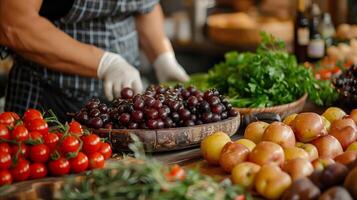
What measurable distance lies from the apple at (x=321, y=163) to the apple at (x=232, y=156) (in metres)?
0.22

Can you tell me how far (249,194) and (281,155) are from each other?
253 mm

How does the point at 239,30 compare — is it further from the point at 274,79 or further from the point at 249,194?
the point at 249,194

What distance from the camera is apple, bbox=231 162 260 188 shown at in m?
1.67

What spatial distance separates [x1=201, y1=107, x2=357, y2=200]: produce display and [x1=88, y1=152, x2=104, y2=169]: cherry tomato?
36 cm

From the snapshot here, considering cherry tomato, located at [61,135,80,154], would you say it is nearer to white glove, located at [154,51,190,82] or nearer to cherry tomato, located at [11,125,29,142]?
cherry tomato, located at [11,125,29,142]

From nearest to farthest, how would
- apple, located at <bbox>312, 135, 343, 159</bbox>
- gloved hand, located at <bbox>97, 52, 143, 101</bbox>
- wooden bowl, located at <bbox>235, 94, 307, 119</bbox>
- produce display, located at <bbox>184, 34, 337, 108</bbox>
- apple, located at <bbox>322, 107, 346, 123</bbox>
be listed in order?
1. apple, located at <bbox>312, 135, 343, 159</bbox>
2. apple, located at <bbox>322, 107, 346, 123</bbox>
3. wooden bowl, located at <bbox>235, 94, 307, 119</bbox>
4. produce display, located at <bbox>184, 34, 337, 108</bbox>
5. gloved hand, located at <bbox>97, 52, 143, 101</bbox>

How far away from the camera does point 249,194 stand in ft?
5.06

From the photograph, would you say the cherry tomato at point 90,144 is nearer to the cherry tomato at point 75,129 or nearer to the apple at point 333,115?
the cherry tomato at point 75,129

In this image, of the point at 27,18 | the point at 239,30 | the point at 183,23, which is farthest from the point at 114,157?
the point at 183,23

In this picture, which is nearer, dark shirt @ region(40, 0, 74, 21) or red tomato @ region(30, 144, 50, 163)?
red tomato @ region(30, 144, 50, 163)

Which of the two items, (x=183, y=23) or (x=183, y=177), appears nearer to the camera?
(x=183, y=177)

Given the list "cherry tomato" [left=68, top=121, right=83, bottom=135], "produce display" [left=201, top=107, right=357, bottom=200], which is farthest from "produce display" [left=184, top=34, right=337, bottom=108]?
"cherry tomato" [left=68, top=121, right=83, bottom=135]

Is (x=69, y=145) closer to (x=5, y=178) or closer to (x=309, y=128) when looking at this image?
(x=5, y=178)

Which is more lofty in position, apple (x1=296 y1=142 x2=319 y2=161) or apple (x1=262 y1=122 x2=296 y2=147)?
apple (x1=262 y1=122 x2=296 y2=147)
